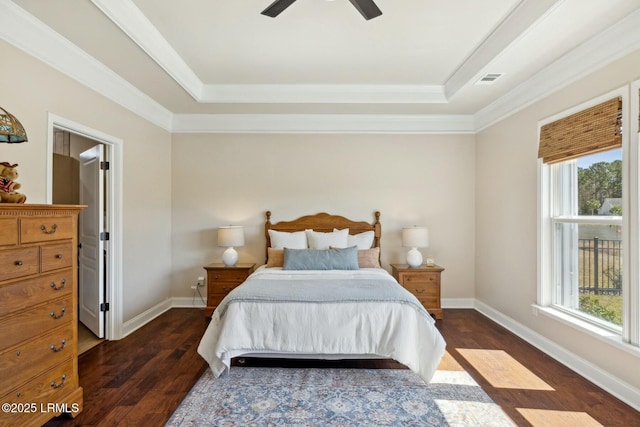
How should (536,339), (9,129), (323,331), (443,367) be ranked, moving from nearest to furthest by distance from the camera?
(9,129) < (323,331) < (443,367) < (536,339)

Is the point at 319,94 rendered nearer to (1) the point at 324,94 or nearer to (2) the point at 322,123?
(1) the point at 324,94

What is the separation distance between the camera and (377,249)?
4211 mm

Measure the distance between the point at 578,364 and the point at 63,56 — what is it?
4.98 metres

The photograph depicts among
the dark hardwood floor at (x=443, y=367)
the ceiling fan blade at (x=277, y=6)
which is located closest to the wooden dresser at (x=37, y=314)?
the dark hardwood floor at (x=443, y=367)

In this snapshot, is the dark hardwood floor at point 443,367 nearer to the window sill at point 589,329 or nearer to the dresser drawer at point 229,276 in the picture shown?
the window sill at point 589,329

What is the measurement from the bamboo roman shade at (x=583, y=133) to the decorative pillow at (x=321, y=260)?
2258 mm

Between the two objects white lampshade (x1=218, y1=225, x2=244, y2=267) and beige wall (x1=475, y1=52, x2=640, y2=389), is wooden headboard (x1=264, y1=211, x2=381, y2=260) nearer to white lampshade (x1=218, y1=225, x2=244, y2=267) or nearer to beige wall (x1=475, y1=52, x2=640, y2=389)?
white lampshade (x1=218, y1=225, x2=244, y2=267)

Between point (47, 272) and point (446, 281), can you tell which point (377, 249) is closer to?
point (446, 281)

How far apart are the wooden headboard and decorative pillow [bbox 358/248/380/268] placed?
0.41m

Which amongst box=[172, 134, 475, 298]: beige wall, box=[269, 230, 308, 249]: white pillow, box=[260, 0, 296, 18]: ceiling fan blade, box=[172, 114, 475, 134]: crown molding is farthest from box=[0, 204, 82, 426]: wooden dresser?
box=[172, 114, 475, 134]: crown molding

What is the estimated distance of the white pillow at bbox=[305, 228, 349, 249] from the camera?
4207 millimetres

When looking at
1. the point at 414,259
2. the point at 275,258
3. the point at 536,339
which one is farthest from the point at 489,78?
the point at 275,258

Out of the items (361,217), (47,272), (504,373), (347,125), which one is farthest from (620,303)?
(47,272)

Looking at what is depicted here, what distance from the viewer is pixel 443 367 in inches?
110
